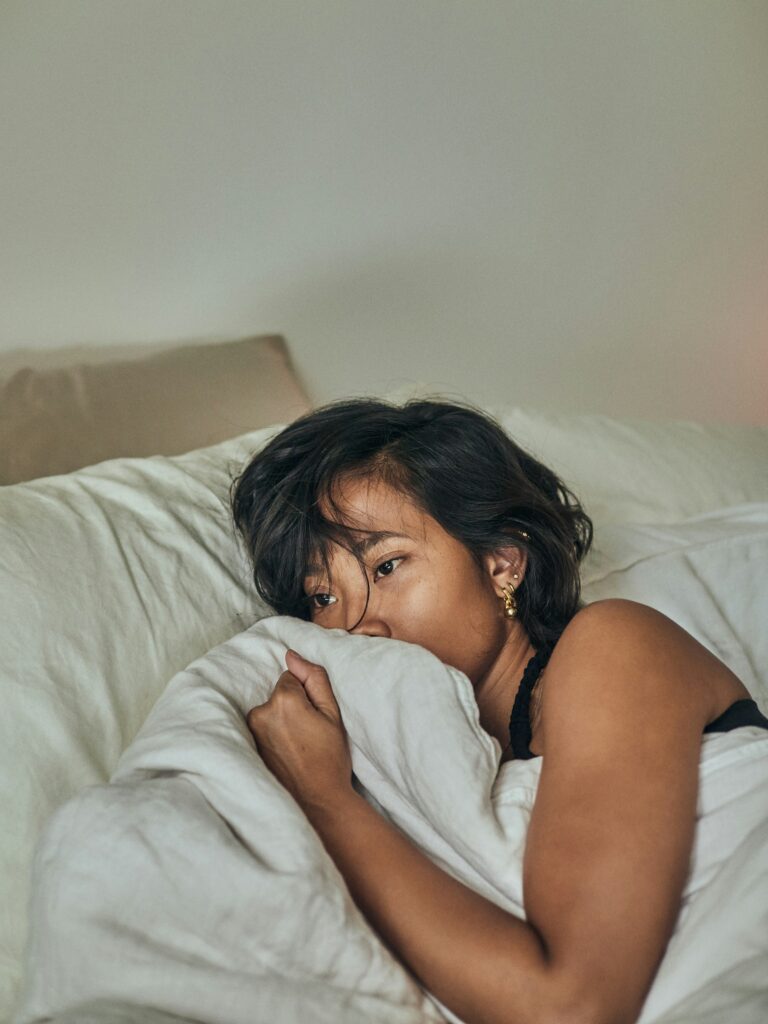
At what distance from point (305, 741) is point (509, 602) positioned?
34cm

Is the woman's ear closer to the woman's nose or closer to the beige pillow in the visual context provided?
the woman's nose

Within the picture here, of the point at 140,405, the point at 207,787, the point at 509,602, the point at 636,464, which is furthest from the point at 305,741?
the point at 636,464

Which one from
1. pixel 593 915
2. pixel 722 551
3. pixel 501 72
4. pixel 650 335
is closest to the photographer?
pixel 593 915

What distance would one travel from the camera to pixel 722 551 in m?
1.48

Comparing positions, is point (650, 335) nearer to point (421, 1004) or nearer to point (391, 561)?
point (391, 561)

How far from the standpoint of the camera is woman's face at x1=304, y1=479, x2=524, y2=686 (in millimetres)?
1108

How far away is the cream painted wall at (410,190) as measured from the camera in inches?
63.2

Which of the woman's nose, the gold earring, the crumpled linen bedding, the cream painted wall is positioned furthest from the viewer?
the cream painted wall

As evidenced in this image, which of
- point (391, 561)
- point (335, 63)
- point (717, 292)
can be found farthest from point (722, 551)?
point (717, 292)

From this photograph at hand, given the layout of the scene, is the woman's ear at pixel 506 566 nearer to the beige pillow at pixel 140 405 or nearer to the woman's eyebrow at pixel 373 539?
the woman's eyebrow at pixel 373 539

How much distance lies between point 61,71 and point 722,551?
1.20 m

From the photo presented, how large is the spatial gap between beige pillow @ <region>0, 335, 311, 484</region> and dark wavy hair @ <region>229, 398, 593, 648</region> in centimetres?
27

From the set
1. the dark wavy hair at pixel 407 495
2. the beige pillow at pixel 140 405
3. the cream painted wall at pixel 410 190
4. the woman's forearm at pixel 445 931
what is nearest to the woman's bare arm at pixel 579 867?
Answer: the woman's forearm at pixel 445 931

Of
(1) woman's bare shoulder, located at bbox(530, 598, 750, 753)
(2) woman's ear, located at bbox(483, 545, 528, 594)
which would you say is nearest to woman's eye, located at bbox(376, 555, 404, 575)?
(2) woman's ear, located at bbox(483, 545, 528, 594)
